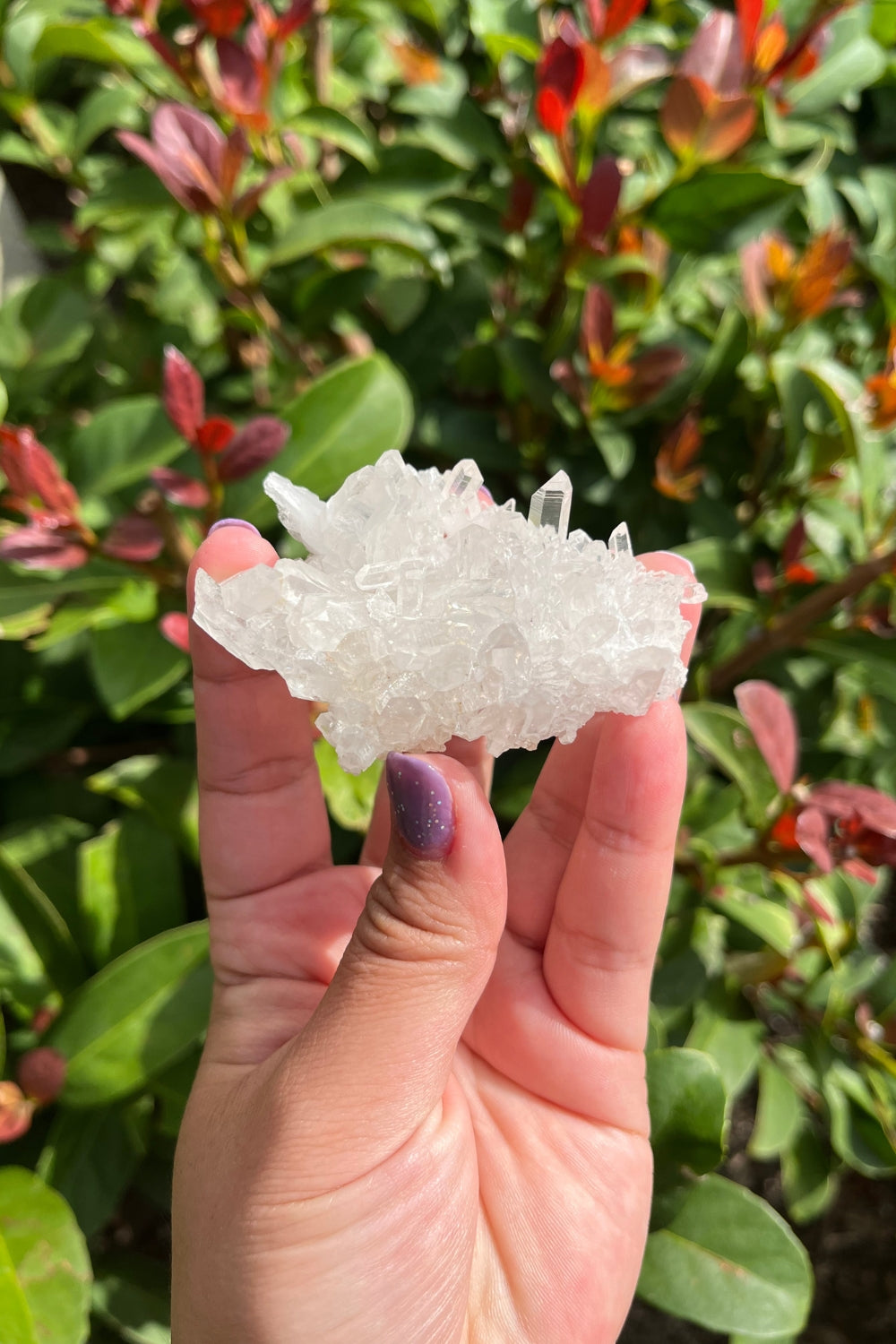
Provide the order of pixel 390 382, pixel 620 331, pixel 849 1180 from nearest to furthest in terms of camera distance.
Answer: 1. pixel 390 382
2. pixel 620 331
3. pixel 849 1180

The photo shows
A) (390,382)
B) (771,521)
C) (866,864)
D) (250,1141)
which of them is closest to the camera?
(250,1141)

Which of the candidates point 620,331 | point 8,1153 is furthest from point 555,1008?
point 620,331

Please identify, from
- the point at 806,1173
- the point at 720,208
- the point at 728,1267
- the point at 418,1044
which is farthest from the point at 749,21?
the point at 806,1173

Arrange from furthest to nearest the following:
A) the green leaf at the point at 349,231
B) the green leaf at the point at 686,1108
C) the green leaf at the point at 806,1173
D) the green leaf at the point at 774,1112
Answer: the green leaf at the point at 806,1173, the green leaf at the point at 774,1112, the green leaf at the point at 349,231, the green leaf at the point at 686,1108

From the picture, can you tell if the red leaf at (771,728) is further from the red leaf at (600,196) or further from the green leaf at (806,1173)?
the green leaf at (806,1173)

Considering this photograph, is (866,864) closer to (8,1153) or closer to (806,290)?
(806,290)

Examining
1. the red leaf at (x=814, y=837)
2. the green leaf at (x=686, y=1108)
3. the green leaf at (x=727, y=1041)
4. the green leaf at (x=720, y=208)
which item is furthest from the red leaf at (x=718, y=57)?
the green leaf at (x=727, y=1041)

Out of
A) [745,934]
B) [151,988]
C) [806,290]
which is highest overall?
[806,290]
